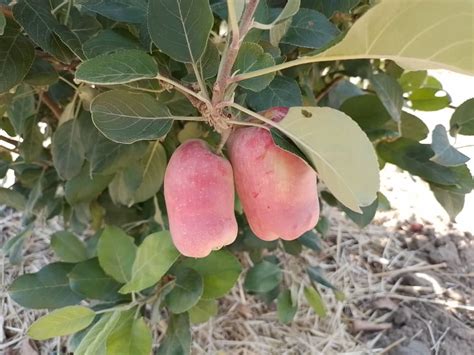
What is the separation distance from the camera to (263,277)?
1006 mm

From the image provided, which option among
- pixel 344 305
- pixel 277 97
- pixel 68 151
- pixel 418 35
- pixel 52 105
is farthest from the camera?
pixel 344 305

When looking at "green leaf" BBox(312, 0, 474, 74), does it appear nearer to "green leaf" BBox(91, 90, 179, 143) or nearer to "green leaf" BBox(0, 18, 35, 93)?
"green leaf" BBox(91, 90, 179, 143)

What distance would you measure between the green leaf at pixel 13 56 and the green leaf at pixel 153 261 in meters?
0.24

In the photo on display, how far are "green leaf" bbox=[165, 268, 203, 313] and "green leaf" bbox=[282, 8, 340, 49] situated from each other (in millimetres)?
336

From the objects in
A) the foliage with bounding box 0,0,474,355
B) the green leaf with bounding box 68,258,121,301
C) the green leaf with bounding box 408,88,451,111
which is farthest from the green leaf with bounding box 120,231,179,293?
the green leaf with bounding box 408,88,451,111

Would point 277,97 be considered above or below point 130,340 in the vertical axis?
above

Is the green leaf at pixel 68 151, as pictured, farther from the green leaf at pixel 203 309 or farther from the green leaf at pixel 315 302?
the green leaf at pixel 315 302

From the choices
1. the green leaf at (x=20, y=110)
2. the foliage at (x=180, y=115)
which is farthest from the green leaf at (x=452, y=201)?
the green leaf at (x=20, y=110)

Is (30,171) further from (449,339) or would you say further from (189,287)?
(449,339)

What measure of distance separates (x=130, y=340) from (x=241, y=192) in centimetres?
30

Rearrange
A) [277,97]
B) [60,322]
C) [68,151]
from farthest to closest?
[68,151]
[60,322]
[277,97]

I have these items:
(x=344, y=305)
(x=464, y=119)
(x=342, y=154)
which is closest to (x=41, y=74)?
(x=342, y=154)

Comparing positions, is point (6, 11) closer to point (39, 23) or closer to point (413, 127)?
point (39, 23)

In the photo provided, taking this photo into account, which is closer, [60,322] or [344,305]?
[60,322]
